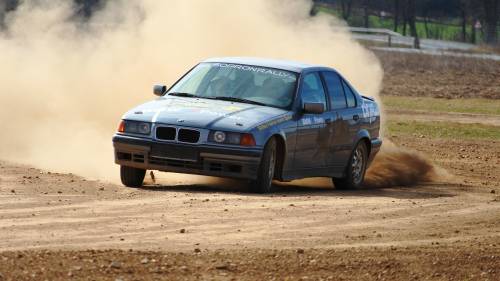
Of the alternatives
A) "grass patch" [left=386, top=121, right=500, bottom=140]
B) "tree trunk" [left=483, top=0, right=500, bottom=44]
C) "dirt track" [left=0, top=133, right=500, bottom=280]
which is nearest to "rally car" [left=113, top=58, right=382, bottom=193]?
"dirt track" [left=0, top=133, right=500, bottom=280]

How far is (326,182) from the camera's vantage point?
18094mm

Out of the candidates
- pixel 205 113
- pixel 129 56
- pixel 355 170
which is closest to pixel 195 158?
pixel 205 113

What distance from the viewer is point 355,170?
1742cm

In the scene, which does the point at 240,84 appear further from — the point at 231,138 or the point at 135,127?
the point at 135,127

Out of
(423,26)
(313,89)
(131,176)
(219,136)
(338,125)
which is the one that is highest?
(313,89)

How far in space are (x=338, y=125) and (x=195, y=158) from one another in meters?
2.48

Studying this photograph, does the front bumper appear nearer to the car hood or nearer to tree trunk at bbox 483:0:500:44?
the car hood

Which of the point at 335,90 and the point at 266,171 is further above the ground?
the point at 335,90

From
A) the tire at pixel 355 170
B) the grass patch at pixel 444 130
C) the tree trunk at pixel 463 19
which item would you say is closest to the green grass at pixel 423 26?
the tree trunk at pixel 463 19

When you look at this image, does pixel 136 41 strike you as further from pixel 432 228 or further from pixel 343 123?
pixel 432 228

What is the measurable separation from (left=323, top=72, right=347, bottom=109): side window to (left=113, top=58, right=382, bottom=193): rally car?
0.4 inches

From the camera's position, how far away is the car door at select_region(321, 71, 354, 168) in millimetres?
16812

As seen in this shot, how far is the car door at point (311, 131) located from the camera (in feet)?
52.4

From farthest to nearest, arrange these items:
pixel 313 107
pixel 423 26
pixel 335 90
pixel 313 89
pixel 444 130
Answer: pixel 423 26, pixel 444 130, pixel 335 90, pixel 313 89, pixel 313 107
